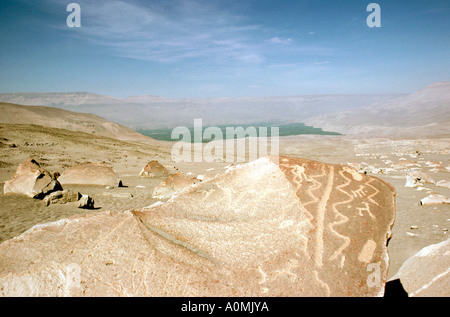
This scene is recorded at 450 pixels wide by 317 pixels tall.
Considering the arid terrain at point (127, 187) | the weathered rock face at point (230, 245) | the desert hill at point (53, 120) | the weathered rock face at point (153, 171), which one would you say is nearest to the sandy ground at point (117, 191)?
the arid terrain at point (127, 187)

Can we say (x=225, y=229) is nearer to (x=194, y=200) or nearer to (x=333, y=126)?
(x=194, y=200)

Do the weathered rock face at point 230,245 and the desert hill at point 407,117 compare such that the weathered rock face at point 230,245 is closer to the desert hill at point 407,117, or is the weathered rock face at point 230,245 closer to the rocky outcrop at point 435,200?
the rocky outcrop at point 435,200

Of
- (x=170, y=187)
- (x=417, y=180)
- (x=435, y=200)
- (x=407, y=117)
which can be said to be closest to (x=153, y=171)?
(x=170, y=187)

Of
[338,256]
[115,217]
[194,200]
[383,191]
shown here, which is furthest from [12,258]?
[383,191]

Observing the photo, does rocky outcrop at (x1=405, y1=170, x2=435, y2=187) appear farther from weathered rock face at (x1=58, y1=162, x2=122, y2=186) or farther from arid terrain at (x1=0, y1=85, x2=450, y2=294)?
weathered rock face at (x1=58, y1=162, x2=122, y2=186)

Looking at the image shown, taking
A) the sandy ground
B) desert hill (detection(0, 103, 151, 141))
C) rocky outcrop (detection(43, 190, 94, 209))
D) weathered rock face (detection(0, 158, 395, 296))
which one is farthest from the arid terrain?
desert hill (detection(0, 103, 151, 141))

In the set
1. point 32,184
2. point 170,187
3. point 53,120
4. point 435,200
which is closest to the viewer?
point 435,200

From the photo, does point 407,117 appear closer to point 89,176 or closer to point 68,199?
point 89,176
